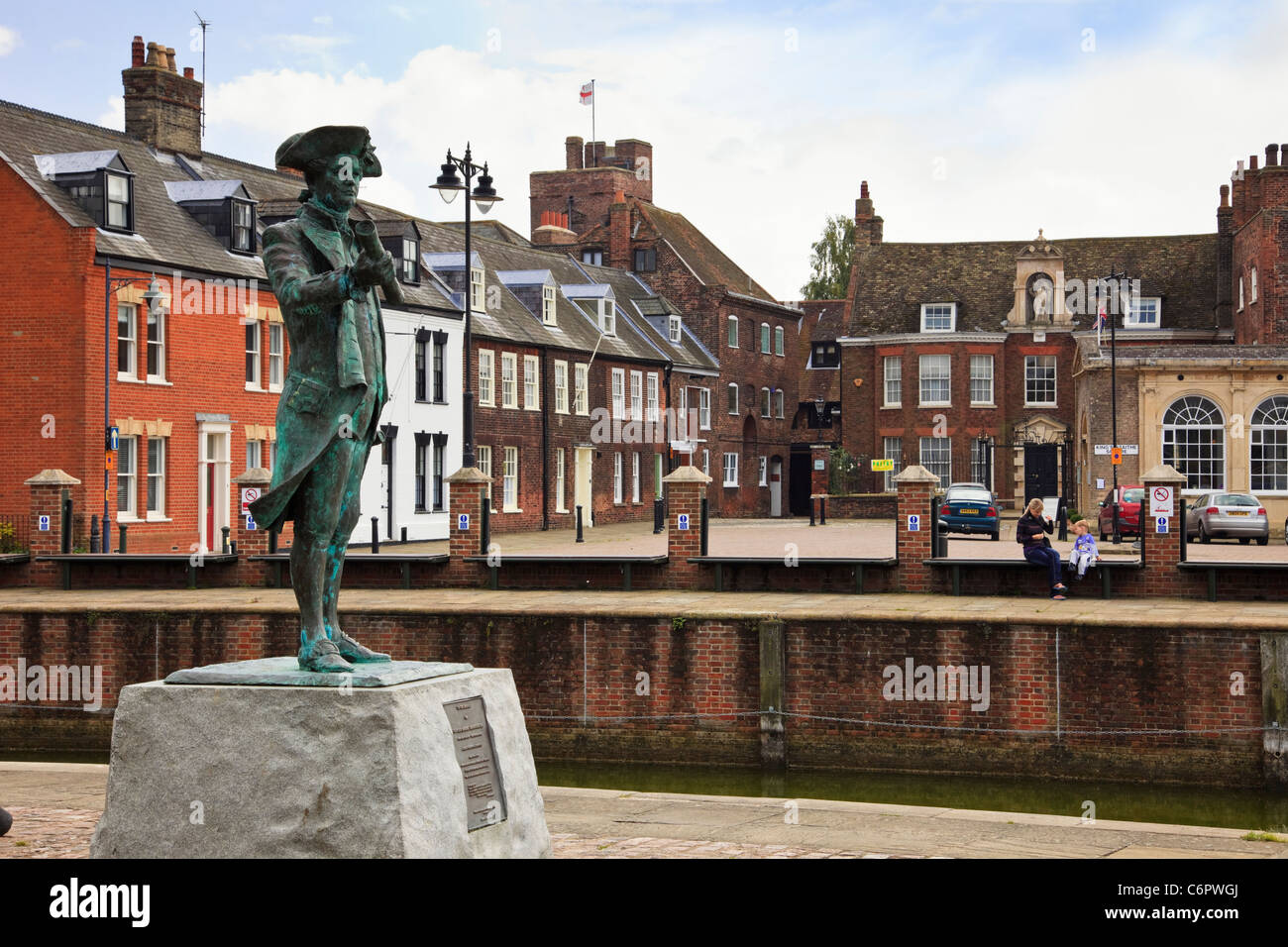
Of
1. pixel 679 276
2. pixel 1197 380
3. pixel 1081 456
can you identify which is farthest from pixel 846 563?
pixel 679 276

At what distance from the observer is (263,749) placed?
670cm

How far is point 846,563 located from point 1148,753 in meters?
6.08

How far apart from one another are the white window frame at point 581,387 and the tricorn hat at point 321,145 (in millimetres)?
39726

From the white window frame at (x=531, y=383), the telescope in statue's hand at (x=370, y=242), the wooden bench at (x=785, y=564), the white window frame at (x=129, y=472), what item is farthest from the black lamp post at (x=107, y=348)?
the telescope in statue's hand at (x=370, y=242)

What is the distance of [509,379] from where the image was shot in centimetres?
4312

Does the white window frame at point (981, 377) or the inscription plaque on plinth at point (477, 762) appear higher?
the white window frame at point (981, 377)

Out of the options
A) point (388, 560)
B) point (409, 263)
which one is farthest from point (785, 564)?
point (409, 263)

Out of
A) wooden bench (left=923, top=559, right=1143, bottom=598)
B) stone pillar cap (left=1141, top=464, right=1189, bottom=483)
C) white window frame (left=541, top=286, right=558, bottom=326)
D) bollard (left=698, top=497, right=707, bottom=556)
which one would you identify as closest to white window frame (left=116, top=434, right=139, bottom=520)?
bollard (left=698, top=497, right=707, bottom=556)

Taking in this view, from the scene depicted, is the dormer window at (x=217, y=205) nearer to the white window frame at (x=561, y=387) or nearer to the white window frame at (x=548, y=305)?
the white window frame at (x=548, y=305)

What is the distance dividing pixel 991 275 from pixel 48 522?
42.4 metres

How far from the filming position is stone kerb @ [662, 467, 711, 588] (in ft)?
71.4

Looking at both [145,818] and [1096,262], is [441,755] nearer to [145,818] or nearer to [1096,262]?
[145,818]

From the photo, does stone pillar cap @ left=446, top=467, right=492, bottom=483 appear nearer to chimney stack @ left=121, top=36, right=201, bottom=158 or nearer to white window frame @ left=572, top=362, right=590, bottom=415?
chimney stack @ left=121, top=36, right=201, bottom=158

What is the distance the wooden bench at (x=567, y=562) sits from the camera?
21828 millimetres
